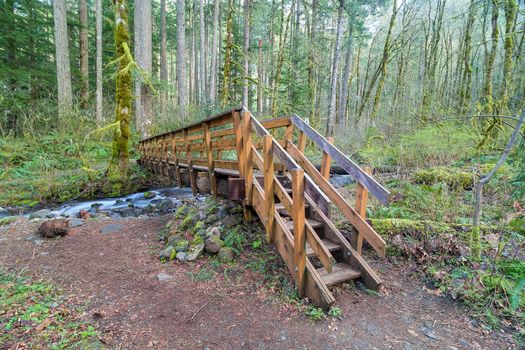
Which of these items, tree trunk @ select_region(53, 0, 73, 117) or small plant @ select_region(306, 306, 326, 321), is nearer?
small plant @ select_region(306, 306, 326, 321)

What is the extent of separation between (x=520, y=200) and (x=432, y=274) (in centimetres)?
234

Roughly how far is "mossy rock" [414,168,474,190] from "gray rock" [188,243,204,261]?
4.90 meters

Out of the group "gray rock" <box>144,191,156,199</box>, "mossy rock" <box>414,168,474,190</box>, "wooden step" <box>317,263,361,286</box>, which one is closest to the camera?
"wooden step" <box>317,263,361,286</box>

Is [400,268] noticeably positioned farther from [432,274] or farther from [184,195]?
[184,195]

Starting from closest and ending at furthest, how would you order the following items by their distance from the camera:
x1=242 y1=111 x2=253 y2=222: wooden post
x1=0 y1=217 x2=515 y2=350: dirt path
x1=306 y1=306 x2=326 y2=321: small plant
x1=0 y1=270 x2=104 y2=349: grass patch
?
1. x1=0 y1=270 x2=104 y2=349: grass patch
2. x1=0 y1=217 x2=515 y2=350: dirt path
3. x1=306 y1=306 x2=326 y2=321: small plant
4. x1=242 y1=111 x2=253 y2=222: wooden post

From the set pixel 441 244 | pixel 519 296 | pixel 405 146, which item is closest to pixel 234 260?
pixel 441 244

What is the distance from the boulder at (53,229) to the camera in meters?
5.17

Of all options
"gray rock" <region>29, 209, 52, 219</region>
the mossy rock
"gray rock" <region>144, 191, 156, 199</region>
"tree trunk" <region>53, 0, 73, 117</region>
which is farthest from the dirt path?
"tree trunk" <region>53, 0, 73, 117</region>

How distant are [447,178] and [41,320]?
7307mm

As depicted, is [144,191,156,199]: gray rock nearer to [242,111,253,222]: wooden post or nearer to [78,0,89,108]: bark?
[242,111,253,222]: wooden post

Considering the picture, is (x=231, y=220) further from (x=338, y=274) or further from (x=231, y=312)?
(x=338, y=274)

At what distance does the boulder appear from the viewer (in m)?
5.17

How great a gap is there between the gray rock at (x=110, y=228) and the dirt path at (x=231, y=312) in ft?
4.21

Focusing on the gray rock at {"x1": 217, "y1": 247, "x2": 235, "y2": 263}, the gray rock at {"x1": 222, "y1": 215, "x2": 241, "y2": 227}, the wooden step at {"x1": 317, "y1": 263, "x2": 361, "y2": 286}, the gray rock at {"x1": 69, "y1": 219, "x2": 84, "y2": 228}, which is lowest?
the gray rock at {"x1": 69, "y1": 219, "x2": 84, "y2": 228}
